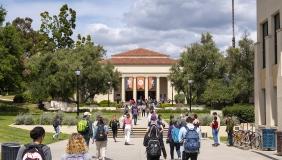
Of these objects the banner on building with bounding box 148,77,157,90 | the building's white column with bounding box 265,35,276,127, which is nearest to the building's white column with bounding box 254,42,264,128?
the building's white column with bounding box 265,35,276,127

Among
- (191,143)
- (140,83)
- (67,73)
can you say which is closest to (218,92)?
(67,73)

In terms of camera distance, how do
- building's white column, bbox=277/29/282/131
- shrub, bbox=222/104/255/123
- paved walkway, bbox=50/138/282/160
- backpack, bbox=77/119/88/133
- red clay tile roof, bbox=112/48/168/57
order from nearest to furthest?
backpack, bbox=77/119/88/133, paved walkway, bbox=50/138/282/160, building's white column, bbox=277/29/282/131, shrub, bbox=222/104/255/123, red clay tile roof, bbox=112/48/168/57

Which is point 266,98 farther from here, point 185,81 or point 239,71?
point 185,81

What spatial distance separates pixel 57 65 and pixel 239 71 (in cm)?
2105

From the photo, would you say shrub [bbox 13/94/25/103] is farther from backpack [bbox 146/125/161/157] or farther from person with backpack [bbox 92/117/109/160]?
backpack [bbox 146/125/161/157]

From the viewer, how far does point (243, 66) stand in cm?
6053

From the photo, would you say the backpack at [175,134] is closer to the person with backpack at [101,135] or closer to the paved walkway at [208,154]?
the person with backpack at [101,135]

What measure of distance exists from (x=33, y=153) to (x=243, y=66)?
54852mm

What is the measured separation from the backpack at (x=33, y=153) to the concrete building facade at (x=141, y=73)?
105432 millimetres

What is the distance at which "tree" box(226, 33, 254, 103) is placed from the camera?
5962cm

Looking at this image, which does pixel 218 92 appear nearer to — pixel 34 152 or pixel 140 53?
pixel 140 53

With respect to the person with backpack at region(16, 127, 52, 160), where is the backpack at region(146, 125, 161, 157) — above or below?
below

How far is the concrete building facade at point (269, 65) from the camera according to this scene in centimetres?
2443

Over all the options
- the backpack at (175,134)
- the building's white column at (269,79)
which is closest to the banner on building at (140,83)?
the building's white column at (269,79)
